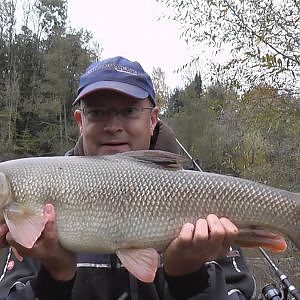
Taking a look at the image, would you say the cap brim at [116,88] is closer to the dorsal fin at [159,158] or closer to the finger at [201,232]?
the dorsal fin at [159,158]

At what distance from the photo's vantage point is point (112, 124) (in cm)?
269

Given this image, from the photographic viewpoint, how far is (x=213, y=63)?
6922 mm

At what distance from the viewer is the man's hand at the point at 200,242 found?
7.38 ft

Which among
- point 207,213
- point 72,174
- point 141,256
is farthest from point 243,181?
point 72,174

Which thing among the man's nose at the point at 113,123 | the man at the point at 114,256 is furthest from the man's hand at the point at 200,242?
the man's nose at the point at 113,123

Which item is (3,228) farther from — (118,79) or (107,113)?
(118,79)

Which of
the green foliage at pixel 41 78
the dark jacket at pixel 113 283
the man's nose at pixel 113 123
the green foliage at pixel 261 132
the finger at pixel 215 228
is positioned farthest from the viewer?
the green foliage at pixel 41 78

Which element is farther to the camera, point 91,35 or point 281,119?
point 91,35

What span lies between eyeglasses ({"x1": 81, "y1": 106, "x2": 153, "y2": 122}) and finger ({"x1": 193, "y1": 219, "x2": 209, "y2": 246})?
68 centimetres

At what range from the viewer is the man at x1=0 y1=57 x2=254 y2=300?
2.33m

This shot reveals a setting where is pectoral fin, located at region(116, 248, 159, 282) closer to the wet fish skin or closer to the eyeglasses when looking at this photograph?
the wet fish skin

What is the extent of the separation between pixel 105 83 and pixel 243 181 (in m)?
0.79

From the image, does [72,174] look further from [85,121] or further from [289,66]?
[289,66]

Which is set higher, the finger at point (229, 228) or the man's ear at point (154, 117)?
the man's ear at point (154, 117)
